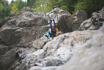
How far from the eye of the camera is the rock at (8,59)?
2992 centimetres

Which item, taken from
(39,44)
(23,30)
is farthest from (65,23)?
(23,30)

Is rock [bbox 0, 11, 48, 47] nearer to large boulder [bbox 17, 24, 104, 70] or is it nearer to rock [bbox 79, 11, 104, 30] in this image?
rock [bbox 79, 11, 104, 30]

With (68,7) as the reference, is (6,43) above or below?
below

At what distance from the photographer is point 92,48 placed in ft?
60.6

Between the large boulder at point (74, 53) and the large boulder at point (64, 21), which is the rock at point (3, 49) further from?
the large boulder at point (74, 53)

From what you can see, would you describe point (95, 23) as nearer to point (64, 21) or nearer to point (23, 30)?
point (64, 21)

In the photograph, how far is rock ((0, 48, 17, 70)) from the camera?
1178 inches

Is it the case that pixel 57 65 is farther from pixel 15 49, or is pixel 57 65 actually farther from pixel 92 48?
pixel 15 49

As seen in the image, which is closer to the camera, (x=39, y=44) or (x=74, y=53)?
(x=74, y=53)

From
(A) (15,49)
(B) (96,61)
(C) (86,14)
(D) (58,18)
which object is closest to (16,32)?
(A) (15,49)

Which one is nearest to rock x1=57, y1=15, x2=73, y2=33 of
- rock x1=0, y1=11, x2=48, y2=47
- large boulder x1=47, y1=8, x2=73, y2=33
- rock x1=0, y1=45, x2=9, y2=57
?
large boulder x1=47, y1=8, x2=73, y2=33

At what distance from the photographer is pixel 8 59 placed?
30156mm

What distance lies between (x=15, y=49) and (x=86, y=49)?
13.7 metres

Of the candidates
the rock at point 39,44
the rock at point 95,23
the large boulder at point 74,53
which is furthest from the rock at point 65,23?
the large boulder at point 74,53
